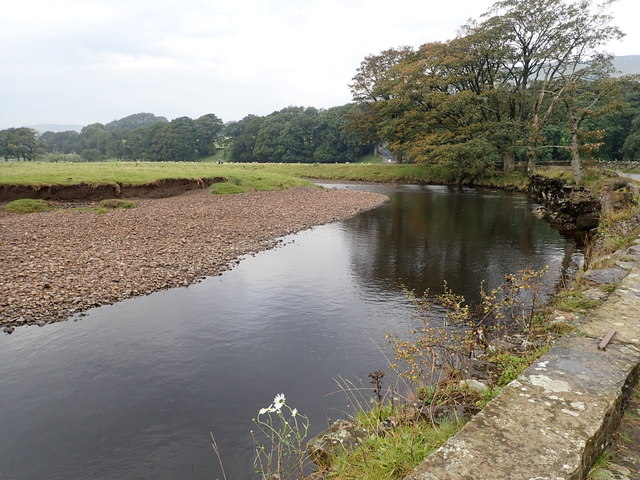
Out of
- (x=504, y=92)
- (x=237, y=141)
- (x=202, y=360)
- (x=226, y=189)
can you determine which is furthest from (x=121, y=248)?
(x=237, y=141)

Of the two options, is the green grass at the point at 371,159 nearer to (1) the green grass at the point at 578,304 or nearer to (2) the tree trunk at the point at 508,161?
(2) the tree trunk at the point at 508,161

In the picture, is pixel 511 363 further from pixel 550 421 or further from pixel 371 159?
pixel 371 159

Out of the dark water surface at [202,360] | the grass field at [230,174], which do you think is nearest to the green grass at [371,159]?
the grass field at [230,174]

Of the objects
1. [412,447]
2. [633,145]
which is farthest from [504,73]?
[412,447]

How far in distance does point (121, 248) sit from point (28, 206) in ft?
55.2

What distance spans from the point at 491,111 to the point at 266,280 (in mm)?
51770

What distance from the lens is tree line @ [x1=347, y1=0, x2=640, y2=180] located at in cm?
4438

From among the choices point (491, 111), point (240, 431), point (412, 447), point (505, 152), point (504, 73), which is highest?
point (504, 73)

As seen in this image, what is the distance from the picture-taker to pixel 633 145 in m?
61.1

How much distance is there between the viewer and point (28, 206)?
29.5m

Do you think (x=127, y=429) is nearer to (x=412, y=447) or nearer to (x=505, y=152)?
(x=412, y=447)

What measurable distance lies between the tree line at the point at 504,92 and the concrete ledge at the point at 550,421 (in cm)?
3790

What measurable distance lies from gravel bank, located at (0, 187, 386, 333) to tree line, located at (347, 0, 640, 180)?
29.0 meters

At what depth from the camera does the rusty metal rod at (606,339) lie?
17.1 ft
